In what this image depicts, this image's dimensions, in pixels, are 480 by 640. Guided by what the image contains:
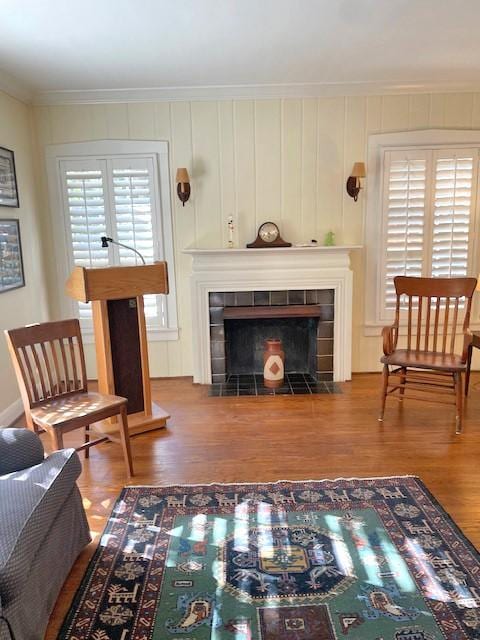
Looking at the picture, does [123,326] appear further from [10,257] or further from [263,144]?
[263,144]

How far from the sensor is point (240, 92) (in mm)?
4234

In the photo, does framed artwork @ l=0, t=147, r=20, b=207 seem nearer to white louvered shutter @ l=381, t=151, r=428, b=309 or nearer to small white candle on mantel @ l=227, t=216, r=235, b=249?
small white candle on mantel @ l=227, t=216, r=235, b=249

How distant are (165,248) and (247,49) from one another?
1.84m

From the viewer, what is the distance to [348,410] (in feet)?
12.8

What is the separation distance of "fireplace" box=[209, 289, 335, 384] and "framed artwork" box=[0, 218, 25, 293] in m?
1.64

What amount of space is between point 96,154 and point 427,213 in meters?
3.05

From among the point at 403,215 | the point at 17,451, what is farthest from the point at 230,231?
the point at 17,451

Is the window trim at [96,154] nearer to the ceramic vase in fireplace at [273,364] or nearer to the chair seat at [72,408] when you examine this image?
the ceramic vase in fireplace at [273,364]

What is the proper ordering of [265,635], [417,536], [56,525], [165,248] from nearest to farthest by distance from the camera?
[265,635], [56,525], [417,536], [165,248]

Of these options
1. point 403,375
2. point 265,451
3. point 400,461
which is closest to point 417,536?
point 400,461

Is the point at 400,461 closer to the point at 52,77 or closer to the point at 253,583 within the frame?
the point at 253,583

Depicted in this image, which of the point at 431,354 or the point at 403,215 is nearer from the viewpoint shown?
the point at 431,354

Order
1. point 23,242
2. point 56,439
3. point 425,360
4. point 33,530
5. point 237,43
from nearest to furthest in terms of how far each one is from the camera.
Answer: point 33,530, point 56,439, point 237,43, point 425,360, point 23,242

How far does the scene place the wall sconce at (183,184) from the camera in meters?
4.22
